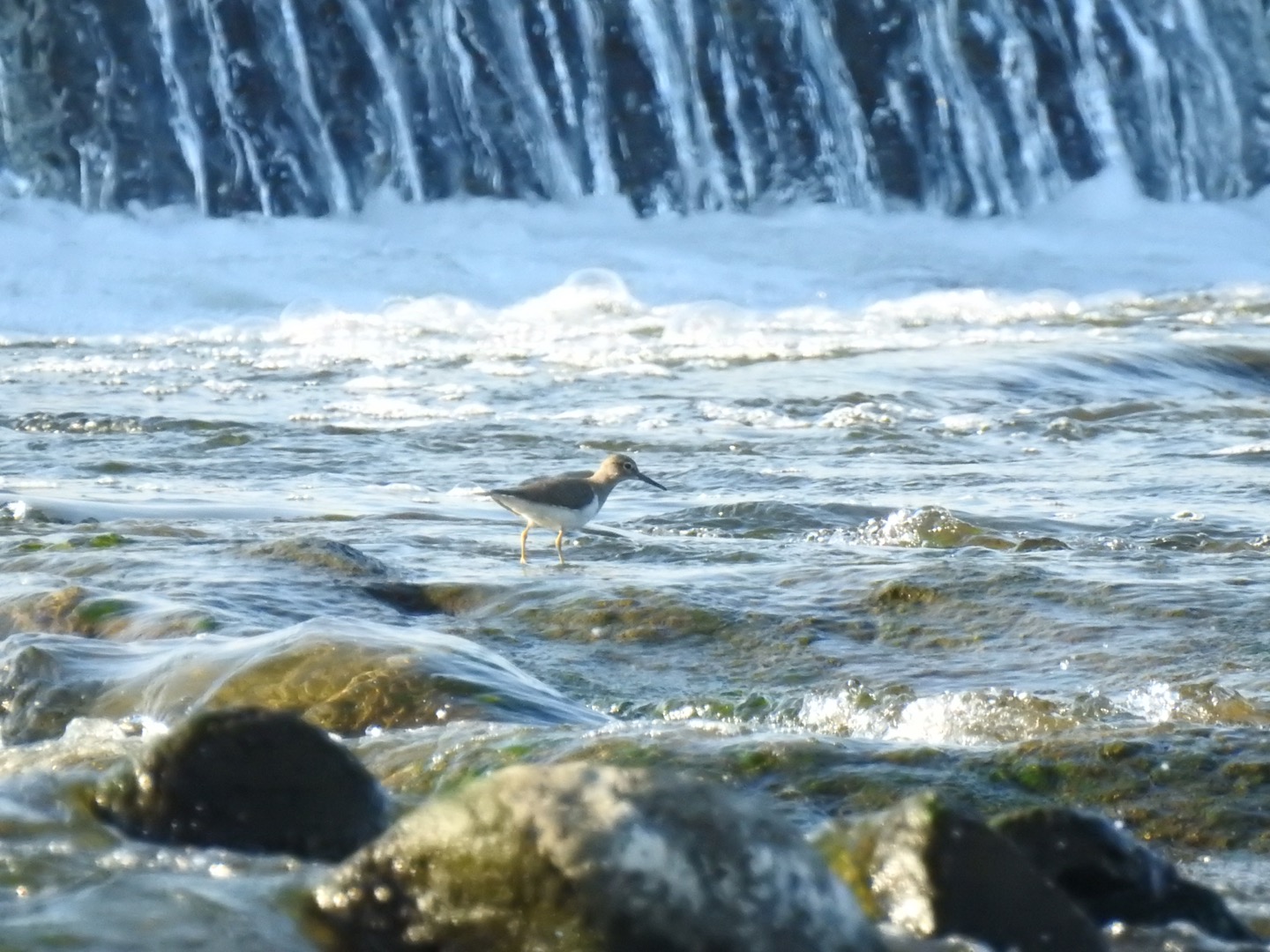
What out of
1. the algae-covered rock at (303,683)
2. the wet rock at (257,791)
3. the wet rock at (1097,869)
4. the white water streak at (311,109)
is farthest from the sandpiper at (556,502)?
the white water streak at (311,109)

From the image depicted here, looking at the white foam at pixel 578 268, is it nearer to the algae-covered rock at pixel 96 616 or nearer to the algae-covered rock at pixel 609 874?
the algae-covered rock at pixel 96 616

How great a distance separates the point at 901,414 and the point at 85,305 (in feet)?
23.7

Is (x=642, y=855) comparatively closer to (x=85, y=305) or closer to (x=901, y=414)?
(x=901, y=414)

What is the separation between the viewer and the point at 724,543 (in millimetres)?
7215

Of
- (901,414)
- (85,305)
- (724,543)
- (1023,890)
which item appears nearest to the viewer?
(1023,890)

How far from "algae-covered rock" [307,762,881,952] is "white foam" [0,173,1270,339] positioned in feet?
35.8

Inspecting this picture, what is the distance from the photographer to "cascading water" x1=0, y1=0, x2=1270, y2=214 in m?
18.5

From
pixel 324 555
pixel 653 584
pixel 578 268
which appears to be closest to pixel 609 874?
pixel 653 584

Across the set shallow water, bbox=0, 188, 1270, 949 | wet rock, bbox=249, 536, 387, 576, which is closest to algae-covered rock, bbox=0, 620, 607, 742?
shallow water, bbox=0, 188, 1270, 949

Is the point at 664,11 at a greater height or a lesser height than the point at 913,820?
greater

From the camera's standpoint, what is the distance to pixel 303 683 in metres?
4.79

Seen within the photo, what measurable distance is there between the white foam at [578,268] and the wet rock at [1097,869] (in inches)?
419

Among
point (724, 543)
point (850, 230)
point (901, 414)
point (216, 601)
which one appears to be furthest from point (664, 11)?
point (216, 601)

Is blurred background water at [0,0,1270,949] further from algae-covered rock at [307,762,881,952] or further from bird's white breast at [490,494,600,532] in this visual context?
algae-covered rock at [307,762,881,952]
